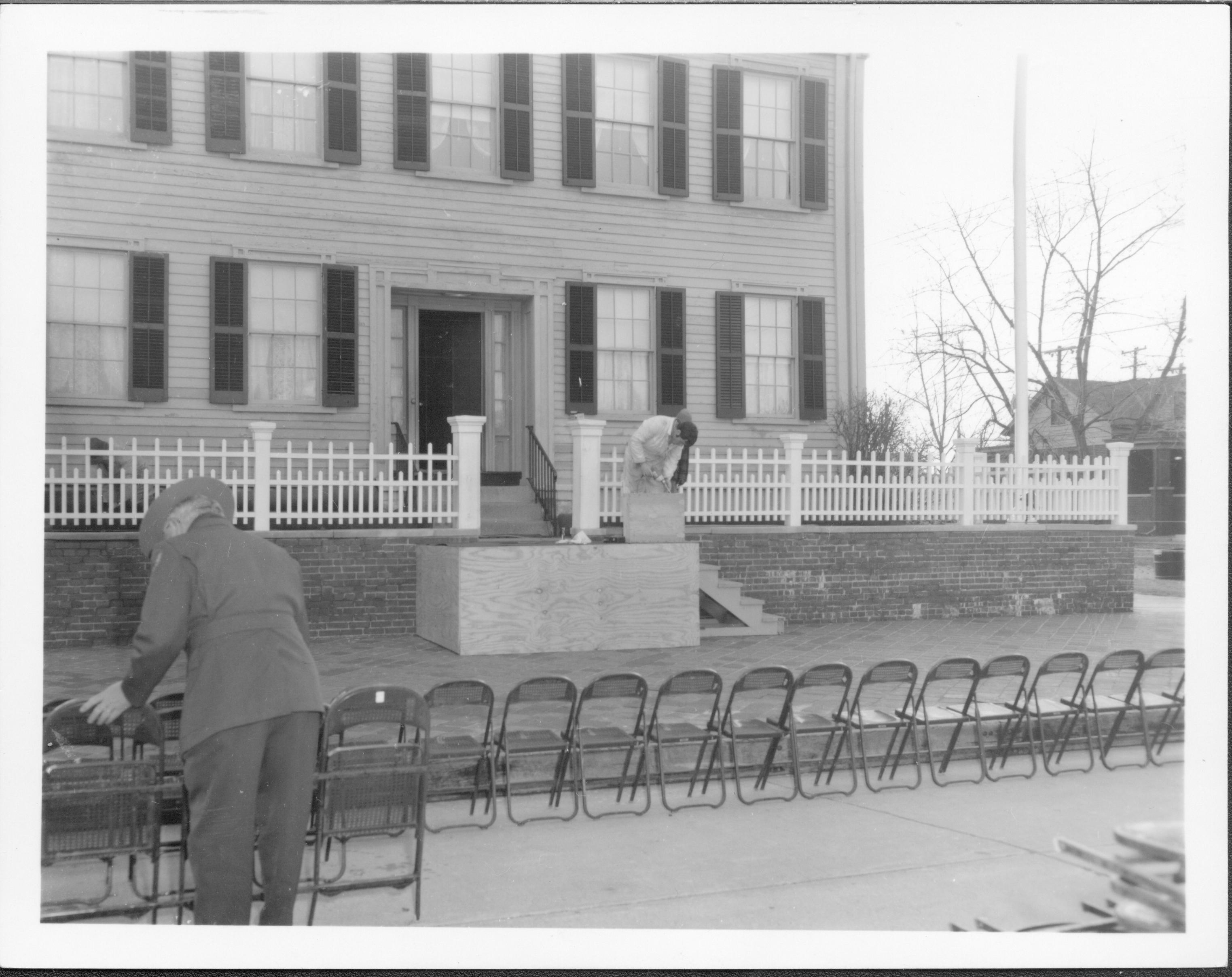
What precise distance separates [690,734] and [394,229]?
794 cm

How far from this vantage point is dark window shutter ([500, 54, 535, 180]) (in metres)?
12.6

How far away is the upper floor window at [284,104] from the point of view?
38.7ft

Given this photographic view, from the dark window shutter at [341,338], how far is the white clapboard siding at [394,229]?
0.17m

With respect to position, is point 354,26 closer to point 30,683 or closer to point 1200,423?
point 30,683

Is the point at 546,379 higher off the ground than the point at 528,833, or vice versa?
the point at 546,379

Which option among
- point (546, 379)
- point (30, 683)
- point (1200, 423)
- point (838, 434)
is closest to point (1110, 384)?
point (838, 434)

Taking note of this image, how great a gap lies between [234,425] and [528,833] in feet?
24.5

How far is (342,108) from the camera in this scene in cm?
1205

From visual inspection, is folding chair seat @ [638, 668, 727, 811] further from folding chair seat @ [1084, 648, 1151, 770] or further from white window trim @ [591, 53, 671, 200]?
white window trim @ [591, 53, 671, 200]

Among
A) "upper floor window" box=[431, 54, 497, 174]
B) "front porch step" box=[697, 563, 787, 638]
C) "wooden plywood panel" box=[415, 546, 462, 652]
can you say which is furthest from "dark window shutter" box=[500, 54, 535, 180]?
"front porch step" box=[697, 563, 787, 638]

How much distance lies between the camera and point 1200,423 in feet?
17.8

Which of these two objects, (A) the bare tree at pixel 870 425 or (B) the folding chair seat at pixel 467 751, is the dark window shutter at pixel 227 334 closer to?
(B) the folding chair seat at pixel 467 751

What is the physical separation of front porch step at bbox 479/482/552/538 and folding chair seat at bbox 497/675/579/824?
216 inches

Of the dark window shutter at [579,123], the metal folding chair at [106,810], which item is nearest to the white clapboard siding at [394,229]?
the dark window shutter at [579,123]
